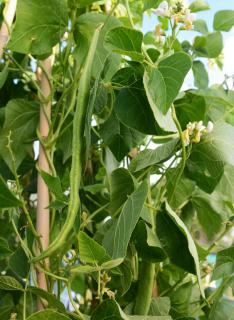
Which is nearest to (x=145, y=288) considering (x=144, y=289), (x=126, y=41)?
(x=144, y=289)

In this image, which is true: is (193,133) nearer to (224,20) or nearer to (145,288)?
(145,288)

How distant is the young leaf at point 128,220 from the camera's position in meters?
0.41

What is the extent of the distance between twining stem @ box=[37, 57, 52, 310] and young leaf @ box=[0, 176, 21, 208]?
121 millimetres

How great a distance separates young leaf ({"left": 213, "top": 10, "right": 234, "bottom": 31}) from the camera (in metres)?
0.70

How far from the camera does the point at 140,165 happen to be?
53cm

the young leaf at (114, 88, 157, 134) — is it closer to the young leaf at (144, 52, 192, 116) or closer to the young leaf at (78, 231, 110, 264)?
the young leaf at (144, 52, 192, 116)

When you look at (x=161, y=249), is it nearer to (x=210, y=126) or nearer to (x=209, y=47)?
(x=210, y=126)

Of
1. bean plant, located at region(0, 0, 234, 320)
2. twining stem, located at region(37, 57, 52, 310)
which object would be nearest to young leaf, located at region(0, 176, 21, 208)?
bean plant, located at region(0, 0, 234, 320)

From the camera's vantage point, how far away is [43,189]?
1.91ft

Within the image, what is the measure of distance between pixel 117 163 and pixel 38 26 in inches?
7.9

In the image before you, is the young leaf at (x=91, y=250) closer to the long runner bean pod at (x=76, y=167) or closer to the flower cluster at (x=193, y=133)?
the long runner bean pod at (x=76, y=167)

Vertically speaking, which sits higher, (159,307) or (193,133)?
(193,133)

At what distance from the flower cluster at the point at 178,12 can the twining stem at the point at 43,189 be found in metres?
0.20

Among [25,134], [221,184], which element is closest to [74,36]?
[25,134]
